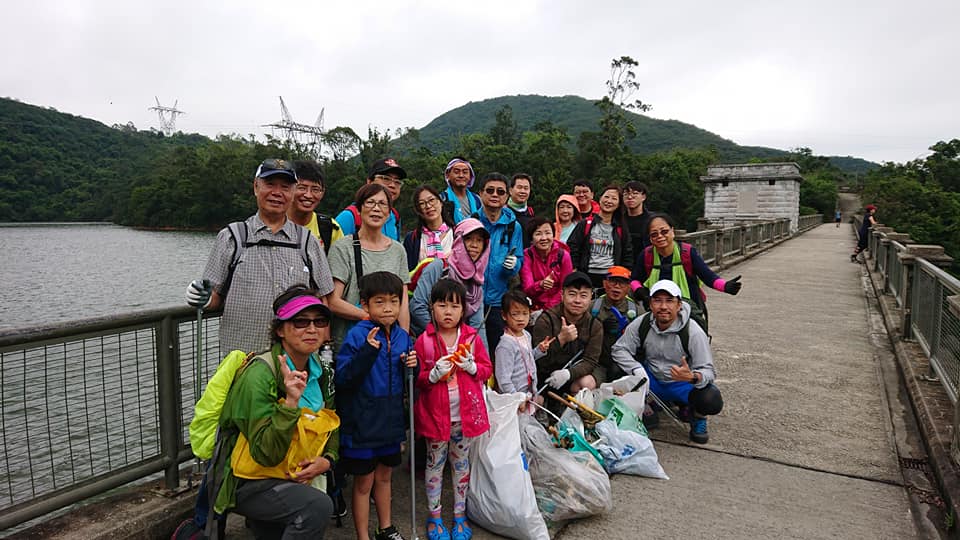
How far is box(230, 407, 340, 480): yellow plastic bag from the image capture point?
233 centimetres

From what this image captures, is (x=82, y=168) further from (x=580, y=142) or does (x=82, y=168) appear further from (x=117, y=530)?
(x=117, y=530)

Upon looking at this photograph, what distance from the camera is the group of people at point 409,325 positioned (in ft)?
7.73

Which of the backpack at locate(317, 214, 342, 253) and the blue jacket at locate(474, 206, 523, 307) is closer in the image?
the backpack at locate(317, 214, 342, 253)

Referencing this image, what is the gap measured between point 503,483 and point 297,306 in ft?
4.55

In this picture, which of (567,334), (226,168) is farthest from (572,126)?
(567,334)

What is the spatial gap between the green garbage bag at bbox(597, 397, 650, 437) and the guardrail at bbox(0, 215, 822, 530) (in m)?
2.46

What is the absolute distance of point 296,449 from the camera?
2.39 m

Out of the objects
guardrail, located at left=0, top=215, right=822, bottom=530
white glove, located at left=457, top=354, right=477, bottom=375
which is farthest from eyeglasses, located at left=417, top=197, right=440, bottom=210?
guardrail, located at left=0, top=215, right=822, bottom=530

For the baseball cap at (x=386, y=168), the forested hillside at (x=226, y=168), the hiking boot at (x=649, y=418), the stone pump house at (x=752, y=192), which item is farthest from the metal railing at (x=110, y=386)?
the forested hillside at (x=226, y=168)

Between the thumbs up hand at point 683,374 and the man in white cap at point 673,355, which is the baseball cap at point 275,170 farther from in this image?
the thumbs up hand at point 683,374

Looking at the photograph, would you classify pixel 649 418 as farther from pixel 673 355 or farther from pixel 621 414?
pixel 621 414

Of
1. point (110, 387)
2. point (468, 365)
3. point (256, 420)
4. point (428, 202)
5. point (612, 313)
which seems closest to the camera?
point (256, 420)

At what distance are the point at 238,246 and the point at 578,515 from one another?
227 centimetres

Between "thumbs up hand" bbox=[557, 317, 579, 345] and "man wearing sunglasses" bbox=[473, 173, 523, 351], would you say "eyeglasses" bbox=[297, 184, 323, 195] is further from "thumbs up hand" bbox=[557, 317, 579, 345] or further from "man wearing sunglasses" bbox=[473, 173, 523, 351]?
"thumbs up hand" bbox=[557, 317, 579, 345]
